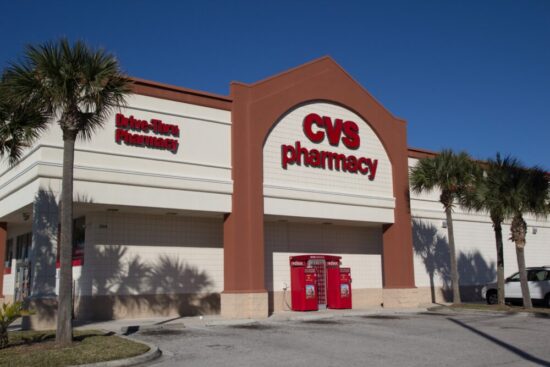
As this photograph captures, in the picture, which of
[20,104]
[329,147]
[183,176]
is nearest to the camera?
[20,104]

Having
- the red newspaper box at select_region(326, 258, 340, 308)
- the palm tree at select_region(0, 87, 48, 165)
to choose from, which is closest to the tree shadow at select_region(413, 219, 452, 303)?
the red newspaper box at select_region(326, 258, 340, 308)

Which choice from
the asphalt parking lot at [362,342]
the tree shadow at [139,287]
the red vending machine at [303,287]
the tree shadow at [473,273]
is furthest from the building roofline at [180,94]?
the tree shadow at [473,273]

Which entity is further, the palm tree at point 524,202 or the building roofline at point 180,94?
the palm tree at point 524,202

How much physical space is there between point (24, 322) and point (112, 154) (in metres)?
6.30

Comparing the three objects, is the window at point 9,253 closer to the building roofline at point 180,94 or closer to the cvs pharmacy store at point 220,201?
the cvs pharmacy store at point 220,201

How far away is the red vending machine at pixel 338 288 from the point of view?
2575 centimetres

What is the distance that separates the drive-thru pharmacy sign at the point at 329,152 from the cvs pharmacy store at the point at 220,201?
0.22 ft

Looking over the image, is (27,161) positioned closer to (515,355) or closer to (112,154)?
(112,154)

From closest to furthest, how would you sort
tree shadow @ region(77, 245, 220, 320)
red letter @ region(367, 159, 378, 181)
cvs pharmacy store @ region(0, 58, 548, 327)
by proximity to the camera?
cvs pharmacy store @ region(0, 58, 548, 327)
tree shadow @ region(77, 245, 220, 320)
red letter @ region(367, 159, 378, 181)

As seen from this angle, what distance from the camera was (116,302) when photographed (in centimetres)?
2153

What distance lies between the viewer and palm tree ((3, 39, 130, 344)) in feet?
45.6

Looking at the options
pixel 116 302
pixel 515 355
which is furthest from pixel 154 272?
pixel 515 355

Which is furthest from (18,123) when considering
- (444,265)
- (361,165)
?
(444,265)

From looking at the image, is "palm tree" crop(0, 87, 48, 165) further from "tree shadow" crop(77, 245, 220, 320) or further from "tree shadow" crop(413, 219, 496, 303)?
"tree shadow" crop(413, 219, 496, 303)
